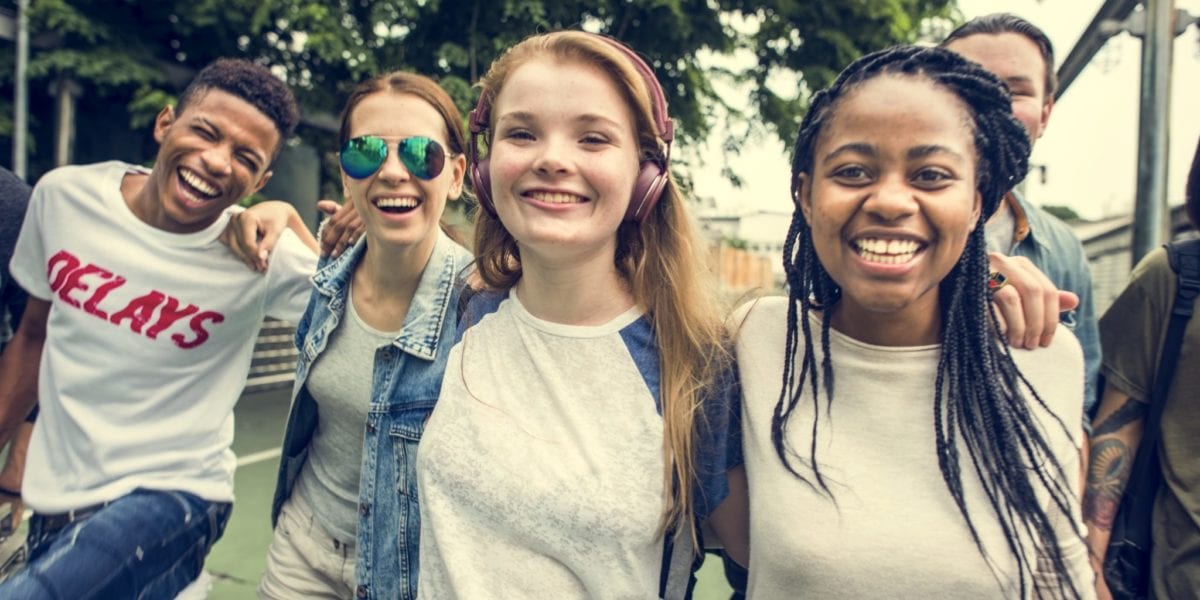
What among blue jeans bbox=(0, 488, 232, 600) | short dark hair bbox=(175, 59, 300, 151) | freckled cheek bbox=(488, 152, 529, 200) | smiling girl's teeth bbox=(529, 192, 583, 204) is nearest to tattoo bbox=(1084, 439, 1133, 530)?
smiling girl's teeth bbox=(529, 192, 583, 204)

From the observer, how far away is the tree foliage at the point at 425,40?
353 inches

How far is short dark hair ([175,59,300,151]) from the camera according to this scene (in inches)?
108

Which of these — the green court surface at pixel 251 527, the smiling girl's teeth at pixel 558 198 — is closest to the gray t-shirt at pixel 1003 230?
the smiling girl's teeth at pixel 558 198

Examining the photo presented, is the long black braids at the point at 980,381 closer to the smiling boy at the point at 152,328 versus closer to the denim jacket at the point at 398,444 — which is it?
the denim jacket at the point at 398,444

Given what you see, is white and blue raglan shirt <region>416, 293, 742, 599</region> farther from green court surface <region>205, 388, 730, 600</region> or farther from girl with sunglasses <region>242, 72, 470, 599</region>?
green court surface <region>205, 388, 730, 600</region>

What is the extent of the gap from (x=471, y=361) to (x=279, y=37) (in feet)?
33.8

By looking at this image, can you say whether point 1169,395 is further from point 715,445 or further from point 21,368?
point 21,368

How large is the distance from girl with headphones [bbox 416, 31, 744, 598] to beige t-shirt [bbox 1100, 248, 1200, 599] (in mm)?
1104

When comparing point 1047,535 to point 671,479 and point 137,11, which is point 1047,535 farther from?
point 137,11

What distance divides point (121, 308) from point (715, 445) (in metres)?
1.99

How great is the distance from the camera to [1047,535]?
5.13 ft

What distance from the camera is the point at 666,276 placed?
6.16 feet

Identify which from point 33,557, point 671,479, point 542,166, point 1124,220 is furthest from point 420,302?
point 1124,220

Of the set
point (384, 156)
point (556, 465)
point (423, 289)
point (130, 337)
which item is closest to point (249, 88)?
point (384, 156)
